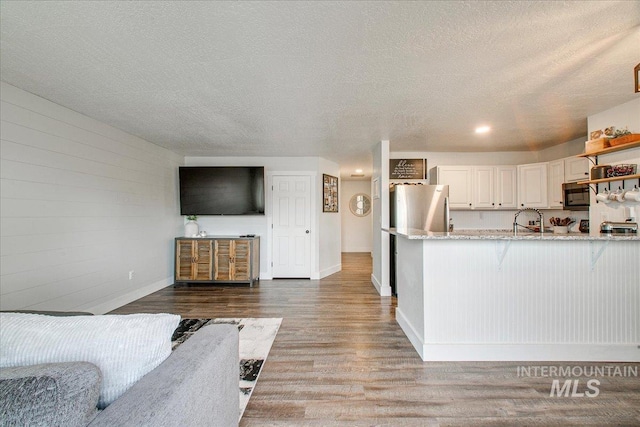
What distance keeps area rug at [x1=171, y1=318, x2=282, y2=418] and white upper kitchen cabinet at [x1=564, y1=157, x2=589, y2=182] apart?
425cm

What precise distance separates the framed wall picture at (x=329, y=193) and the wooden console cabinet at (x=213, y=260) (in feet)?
5.48

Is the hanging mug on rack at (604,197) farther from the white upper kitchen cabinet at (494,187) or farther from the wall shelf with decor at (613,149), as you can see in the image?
the white upper kitchen cabinet at (494,187)

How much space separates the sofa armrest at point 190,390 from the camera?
A: 2.40 ft

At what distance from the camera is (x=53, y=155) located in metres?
2.82

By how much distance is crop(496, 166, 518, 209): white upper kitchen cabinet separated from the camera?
450 cm

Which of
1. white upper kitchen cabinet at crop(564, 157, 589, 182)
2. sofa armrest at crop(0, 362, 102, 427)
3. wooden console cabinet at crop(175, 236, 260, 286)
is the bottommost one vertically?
wooden console cabinet at crop(175, 236, 260, 286)

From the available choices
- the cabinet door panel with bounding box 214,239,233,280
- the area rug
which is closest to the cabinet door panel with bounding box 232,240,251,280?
the cabinet door panel with bounding box 214,239,233,280

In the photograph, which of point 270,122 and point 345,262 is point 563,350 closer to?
point 270,122

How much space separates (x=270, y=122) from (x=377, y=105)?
1.30m

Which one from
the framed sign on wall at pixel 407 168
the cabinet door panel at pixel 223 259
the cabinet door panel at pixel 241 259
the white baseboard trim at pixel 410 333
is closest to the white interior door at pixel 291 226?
the cabinet door panel at pixel 241 259

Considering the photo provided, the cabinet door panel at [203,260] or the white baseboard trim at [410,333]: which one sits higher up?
the cabinet door panel at [203,260]

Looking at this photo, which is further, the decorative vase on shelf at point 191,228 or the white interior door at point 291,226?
the white interior door at point 291,226

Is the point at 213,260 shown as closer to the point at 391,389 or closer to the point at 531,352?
the point at 391,389

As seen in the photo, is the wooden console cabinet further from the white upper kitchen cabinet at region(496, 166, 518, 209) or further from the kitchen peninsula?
the white upper kitchen cabinet at region(496, 166, 518, 209)
